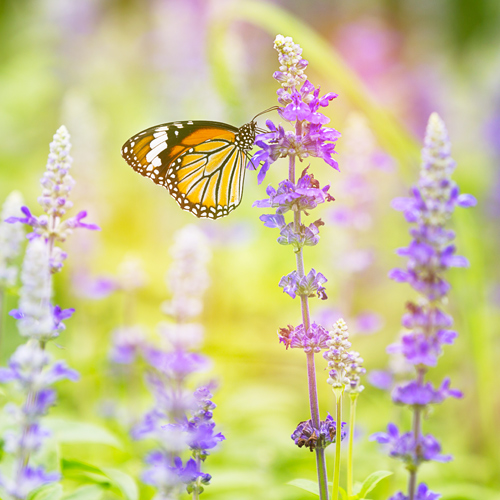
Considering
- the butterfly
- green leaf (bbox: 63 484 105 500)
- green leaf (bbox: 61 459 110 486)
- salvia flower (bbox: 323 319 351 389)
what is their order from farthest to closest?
the butterfly < green leaf (bbox: 61 459 110 486) < green leaf (bbox: 63 484 105 500) < salvia flower (bbox: 323 319 351 389)

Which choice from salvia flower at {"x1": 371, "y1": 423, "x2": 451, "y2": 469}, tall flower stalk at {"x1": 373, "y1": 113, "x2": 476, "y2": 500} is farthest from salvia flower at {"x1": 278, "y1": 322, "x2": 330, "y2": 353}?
salvia flower at {"x1": 371, "y1": 423, "x2": 451, "y2": 469}

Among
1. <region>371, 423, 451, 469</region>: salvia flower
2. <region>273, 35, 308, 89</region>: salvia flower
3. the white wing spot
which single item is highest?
the white wing spot

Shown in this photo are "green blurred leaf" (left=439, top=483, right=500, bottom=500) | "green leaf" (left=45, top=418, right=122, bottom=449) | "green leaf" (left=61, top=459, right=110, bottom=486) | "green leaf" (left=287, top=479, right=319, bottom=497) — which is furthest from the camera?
"green blurred leaf" (left=439, top=483, right=500, bottom=500)

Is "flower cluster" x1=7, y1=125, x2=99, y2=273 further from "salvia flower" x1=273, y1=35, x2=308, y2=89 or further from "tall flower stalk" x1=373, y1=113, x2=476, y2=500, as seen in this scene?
"tall flower stalk" x1=373, y1=113, x2=476, y2=500

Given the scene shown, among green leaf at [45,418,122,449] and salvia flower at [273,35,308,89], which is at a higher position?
salvia flower at [273,35,308,89]

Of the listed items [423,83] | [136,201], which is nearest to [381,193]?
[423,83]

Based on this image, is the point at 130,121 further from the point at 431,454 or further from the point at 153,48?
the point at 431,454

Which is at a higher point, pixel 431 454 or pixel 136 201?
pixel 136 201

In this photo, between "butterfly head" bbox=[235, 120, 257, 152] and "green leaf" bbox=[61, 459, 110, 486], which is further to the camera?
"butterfly head" bbox=[235, 120, 257, 152]
